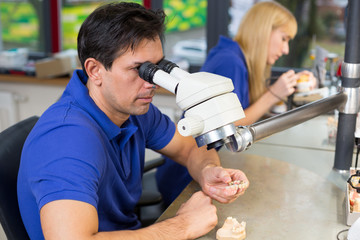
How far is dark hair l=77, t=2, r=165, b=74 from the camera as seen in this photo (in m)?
1.13

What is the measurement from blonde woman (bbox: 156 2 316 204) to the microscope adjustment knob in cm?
107

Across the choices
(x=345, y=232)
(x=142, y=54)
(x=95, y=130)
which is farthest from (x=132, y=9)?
(x=345, y=232)

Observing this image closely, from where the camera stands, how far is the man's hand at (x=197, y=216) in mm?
1118

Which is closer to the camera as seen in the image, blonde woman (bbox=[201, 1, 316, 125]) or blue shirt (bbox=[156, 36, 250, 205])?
blue shirt (bbox=[156, 36, 250, 205])

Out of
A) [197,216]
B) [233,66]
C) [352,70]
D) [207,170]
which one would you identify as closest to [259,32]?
[233,66]

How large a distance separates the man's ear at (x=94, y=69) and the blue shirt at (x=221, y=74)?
787 millimetres

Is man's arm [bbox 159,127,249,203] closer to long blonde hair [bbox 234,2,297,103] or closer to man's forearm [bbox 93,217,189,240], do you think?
man's forearm [bbox 93,217,189,240]

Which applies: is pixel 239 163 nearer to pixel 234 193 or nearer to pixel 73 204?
pixel 234 193

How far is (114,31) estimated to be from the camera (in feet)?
3.75

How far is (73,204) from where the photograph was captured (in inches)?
38.1

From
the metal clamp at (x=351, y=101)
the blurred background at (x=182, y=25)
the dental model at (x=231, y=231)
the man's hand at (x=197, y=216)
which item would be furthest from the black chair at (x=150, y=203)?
the blurred background at (x=182, y=25)

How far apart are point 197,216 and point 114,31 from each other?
0.49 metres

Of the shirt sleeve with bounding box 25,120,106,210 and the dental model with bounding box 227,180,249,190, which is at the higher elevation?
the shirt sleeve with bounding box 25,120,106,210

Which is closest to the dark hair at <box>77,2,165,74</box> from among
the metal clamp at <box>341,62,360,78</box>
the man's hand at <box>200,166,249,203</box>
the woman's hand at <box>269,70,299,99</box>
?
the man's hand at <box>200,166,249,203</box>
